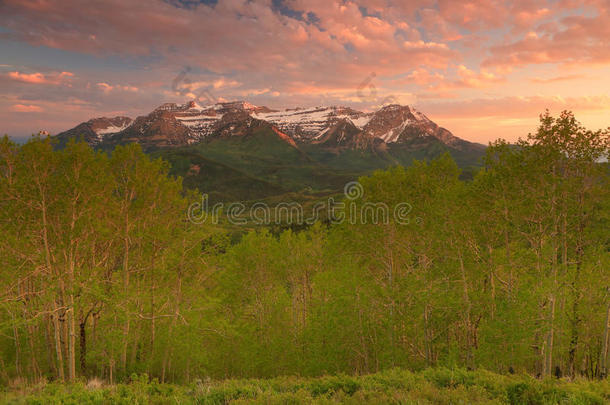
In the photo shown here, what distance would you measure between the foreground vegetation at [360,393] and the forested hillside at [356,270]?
810cm

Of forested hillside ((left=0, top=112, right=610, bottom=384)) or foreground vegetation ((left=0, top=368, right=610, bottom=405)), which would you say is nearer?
foreground vegetation ((left=0, top=368, right=610, bottom=405))

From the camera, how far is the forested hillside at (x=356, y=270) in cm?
2280

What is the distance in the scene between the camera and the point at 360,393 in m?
13.5

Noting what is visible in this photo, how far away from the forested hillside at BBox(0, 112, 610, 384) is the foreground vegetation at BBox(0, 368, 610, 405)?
26.6ft

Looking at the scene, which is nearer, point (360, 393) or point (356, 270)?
point (360, 393)

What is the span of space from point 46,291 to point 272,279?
2873 centimetres

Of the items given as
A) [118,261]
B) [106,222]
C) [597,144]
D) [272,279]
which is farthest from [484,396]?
[272,279]

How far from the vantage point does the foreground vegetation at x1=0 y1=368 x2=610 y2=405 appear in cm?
1259

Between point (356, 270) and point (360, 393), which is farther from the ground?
point (356, 270)

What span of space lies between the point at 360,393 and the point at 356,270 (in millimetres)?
19242

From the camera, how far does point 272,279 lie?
158 feet

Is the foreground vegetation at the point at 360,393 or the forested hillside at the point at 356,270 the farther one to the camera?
the forested hillside at the point at 356,270

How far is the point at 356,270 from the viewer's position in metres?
32.5

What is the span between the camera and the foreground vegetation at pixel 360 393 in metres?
12.6
